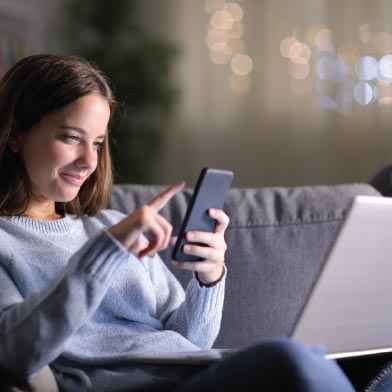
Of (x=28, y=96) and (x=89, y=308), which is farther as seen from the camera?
(x=28, y=96)

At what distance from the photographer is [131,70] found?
427 centimetres

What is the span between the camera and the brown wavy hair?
1468mm

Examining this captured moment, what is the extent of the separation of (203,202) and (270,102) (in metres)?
3.07

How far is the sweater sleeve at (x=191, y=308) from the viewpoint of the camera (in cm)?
152

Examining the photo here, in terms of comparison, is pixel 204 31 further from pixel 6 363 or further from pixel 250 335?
pixel 6 363

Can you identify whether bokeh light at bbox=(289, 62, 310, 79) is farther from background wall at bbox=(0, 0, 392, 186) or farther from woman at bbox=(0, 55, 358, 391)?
woman at bbox=(0, 55, 358, 391)

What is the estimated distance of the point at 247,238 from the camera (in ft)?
5.92

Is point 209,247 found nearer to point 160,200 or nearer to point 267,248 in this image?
point 160,200

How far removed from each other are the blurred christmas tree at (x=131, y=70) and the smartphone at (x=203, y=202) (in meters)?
2.90

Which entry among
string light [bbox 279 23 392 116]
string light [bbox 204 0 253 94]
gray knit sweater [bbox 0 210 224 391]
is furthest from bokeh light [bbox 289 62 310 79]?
gray knit sweater [bbox 0 210 224 391]

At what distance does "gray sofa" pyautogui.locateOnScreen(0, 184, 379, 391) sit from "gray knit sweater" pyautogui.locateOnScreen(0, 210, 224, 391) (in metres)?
0.15

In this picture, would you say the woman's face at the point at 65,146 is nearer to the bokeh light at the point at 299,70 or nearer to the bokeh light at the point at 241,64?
the bokeh light at the point at 299,70

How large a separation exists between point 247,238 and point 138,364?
538mm

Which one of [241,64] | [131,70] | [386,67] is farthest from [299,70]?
[131,70]
